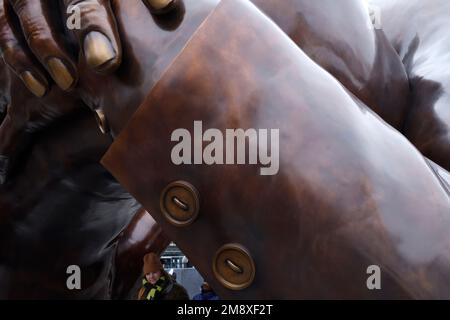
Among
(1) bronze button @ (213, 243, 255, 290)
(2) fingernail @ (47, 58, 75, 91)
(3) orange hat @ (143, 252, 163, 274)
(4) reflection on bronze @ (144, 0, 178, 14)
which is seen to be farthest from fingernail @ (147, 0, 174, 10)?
(3) orange hat @ (143, 252, 163, 274)

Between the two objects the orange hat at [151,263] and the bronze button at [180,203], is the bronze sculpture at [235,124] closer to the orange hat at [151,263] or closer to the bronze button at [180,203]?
the bronze button at [180,203]

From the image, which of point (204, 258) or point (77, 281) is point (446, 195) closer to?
point (204, 258)

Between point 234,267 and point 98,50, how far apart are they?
289 millimetres

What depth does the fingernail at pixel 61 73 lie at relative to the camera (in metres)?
0.76

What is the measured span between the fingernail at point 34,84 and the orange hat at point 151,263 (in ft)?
2.06

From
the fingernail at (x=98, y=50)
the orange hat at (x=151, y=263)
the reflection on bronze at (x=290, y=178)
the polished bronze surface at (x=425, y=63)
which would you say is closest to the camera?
the reflection on bronze at (x=290, y=178)

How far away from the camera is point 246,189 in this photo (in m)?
0.61

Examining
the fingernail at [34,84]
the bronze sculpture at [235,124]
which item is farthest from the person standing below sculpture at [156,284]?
the bronze sculpture at [235,124]

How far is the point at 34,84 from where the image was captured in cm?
84

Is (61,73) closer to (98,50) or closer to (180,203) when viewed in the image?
(98,50)

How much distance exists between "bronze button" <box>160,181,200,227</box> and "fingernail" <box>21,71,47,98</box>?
0.30m

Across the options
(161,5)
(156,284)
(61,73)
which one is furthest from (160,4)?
(156,284)

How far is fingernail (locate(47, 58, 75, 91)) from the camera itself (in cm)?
76
